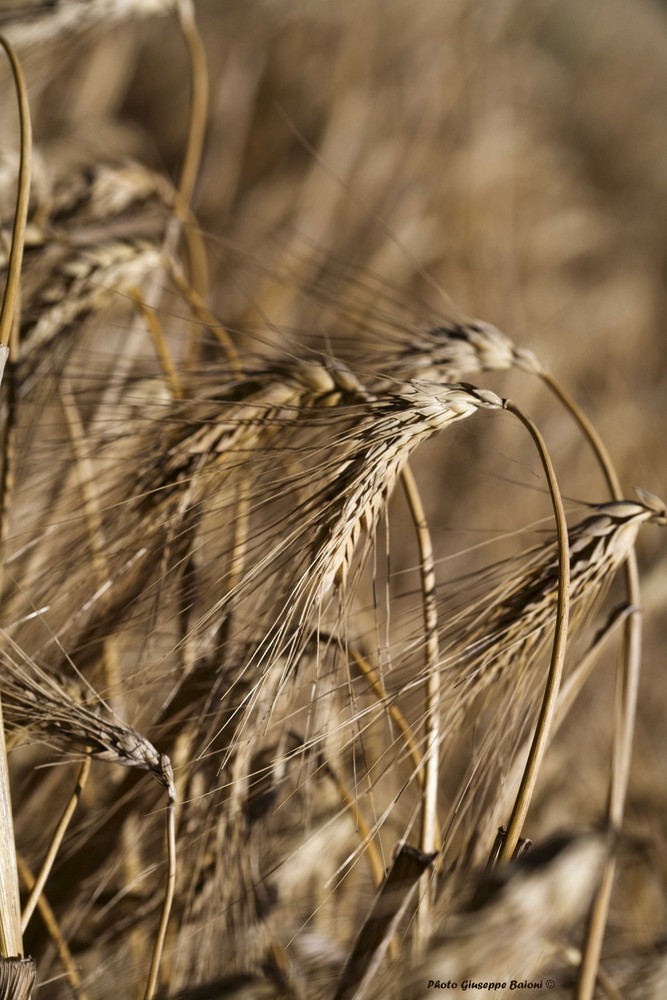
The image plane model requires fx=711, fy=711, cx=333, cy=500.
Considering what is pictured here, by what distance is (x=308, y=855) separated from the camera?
68cm

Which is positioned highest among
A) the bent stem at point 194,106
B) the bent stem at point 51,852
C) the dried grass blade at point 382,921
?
the bent stem at point 194,106

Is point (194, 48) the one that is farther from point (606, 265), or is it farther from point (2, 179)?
point (606, 265)

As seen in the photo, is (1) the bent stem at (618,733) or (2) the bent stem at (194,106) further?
(2) the bent stem at (194,106)

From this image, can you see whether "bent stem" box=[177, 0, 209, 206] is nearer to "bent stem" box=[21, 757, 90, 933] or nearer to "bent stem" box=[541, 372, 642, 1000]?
"bent stem" box=[541, 372, 642, 1000]

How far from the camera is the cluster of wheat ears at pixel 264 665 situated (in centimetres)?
44

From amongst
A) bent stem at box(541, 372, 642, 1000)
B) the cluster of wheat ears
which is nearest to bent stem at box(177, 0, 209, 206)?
the cluster of wheat ears

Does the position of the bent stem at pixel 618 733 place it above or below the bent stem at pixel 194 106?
below

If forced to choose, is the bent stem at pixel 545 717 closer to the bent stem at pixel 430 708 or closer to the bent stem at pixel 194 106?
the bent stem at pixel 430 708

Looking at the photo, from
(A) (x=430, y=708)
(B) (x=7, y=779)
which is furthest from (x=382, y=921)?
(B) (x=7, y=779)

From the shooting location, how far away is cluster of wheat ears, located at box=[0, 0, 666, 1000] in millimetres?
437

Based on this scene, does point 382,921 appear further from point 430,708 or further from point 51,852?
point 51,852

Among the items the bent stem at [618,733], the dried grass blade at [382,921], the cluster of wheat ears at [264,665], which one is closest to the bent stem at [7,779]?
the cluster of wheat ears at [264,665]

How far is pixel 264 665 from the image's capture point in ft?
1.83

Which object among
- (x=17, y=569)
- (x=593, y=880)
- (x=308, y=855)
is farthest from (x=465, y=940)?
(x=17, y=569)
